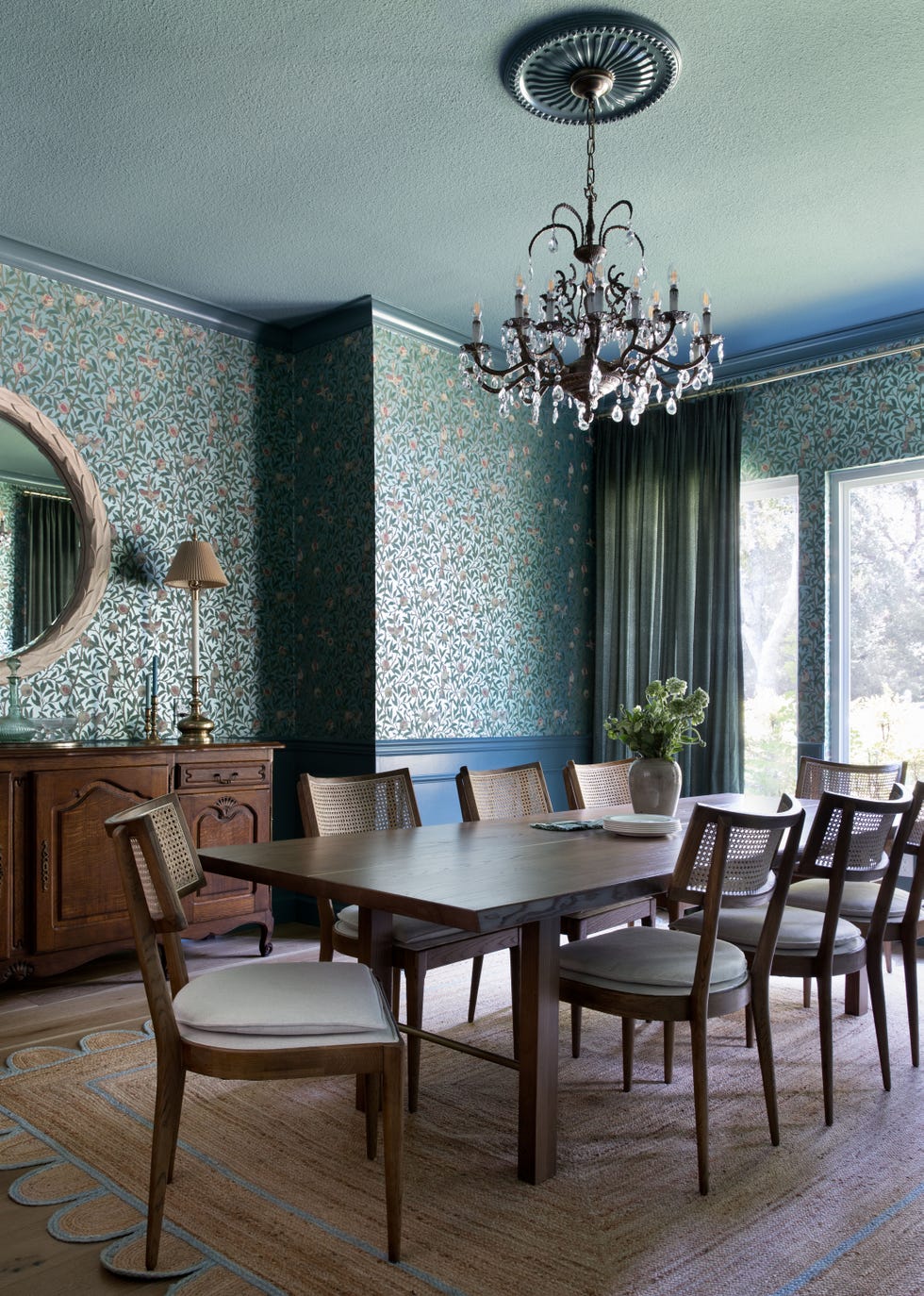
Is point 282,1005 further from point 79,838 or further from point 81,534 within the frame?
point 81,534

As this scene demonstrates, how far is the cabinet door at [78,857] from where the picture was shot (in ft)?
11.9

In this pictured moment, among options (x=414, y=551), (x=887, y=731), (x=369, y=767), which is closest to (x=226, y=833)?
(x=369, y=767)

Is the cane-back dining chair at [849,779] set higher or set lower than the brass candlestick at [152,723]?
lower

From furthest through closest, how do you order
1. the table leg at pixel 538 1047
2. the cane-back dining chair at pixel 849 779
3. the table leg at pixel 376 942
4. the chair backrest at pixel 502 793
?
the cane-back dining chair at pixel 849 779 → the chair backrest at pixel 502 793 → the table leg at pixel 376 942 → the table leg at pixel 538 1047

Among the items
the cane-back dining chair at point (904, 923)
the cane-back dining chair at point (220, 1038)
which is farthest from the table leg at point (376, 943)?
the cane-back dining chair at point (904, 923)

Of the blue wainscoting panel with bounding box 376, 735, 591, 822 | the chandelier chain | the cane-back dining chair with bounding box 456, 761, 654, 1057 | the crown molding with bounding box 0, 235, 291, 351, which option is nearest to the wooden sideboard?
the blue wainscoting panel with bounding box 376, 735, 591, 822

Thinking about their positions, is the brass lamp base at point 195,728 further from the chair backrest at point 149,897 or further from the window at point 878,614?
the window at point 878,614

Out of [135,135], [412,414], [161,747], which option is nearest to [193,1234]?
[161,747]

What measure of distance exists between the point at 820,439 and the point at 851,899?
281 cm

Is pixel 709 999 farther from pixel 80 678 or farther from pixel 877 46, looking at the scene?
pixel 80 678

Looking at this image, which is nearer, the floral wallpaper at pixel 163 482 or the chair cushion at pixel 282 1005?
the chair cushion at pixel 282 1005

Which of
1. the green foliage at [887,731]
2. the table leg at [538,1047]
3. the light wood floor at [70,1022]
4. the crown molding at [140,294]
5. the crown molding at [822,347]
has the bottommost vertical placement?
the light wood floor at [70,1022]

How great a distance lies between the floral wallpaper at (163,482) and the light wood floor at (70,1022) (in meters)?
0.99

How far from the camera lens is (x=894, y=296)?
460 centimetres
